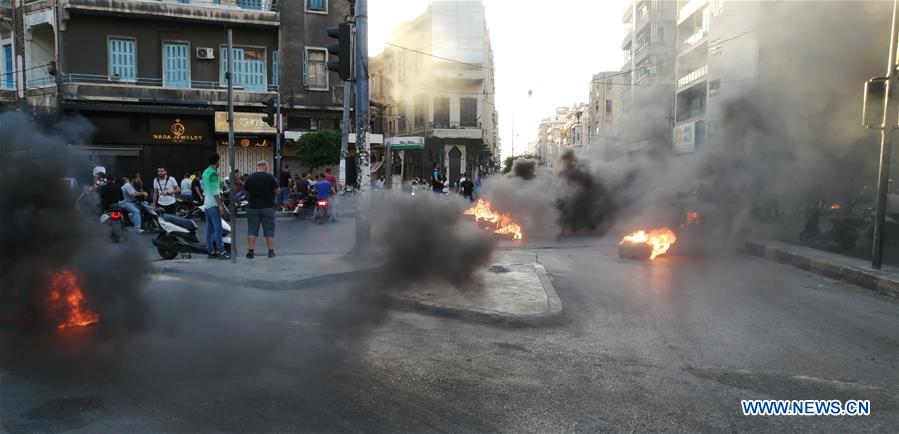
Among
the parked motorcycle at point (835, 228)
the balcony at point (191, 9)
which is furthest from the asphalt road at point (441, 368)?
the balcony at point (191, 9)

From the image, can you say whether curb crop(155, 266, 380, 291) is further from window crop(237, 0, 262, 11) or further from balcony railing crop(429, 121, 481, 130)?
window crop(237, 0, 262, 11)

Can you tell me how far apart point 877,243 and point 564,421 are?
712 centimetres

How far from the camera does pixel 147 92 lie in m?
21.9

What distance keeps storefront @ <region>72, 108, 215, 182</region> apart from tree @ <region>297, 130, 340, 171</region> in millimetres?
4043

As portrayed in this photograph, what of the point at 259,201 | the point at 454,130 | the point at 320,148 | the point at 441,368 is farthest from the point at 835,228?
the point at 320,148

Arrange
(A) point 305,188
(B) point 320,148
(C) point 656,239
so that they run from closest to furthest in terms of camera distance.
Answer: (C) point 656,239
(A) point 305,188
(B) point 320,148

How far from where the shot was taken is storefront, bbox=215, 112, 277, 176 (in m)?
22.6

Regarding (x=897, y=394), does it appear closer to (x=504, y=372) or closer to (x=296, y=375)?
(x=504, y=372)

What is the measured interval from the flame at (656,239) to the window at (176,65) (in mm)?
18797

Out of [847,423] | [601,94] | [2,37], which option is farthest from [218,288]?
[601,94]

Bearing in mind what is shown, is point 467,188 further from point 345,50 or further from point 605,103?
point 605,103

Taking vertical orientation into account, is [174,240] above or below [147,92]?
A: below

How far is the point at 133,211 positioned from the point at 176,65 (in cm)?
1347

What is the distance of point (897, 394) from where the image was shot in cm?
381
